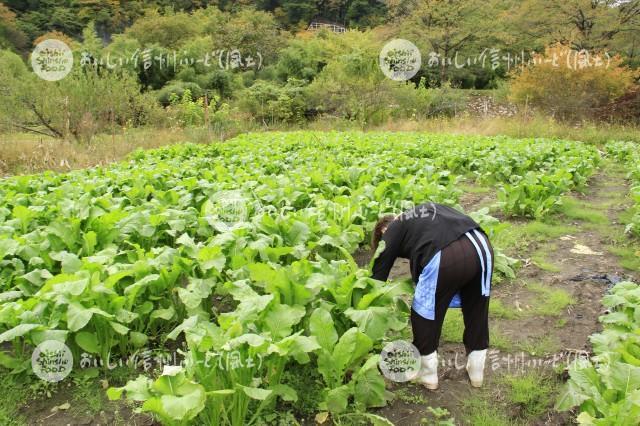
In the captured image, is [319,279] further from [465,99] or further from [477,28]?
[477,28]

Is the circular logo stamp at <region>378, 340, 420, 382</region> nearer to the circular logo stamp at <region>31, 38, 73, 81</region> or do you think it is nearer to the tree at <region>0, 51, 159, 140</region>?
the tree at <region>0, 51, 159, 140</region>

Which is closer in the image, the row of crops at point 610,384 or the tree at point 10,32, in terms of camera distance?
the row of crops at point 610,384

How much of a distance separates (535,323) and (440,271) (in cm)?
183

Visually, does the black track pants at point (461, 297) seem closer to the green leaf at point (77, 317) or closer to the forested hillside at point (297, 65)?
the green leaf at point (77, 317)

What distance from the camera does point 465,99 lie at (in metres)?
31.1

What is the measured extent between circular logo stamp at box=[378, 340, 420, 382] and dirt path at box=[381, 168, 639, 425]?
0.08 meters

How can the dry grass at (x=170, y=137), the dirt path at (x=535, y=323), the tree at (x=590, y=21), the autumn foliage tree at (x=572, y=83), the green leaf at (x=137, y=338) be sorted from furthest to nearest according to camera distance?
the tree at (x=590, y=21) < the autumn foliage tree at (x=572, y=83) < the dry grass at (x=170, y=137) < the green leaf at (x=137, y=338) < the dirt path at (x=535, y=323)

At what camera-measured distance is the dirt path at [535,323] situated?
3205mm

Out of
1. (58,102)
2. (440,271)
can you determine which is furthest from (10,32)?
(440,271)

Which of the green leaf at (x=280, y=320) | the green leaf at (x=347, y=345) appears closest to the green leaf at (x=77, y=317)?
the green leaf at (x=280, y=320)

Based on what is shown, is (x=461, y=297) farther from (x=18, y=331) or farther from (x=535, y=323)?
(x=18, y=331)

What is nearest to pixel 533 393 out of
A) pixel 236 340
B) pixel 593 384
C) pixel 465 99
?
pixel 593 384

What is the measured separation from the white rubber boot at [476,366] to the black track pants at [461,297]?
0.04 m

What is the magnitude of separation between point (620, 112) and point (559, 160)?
50.8 feet
